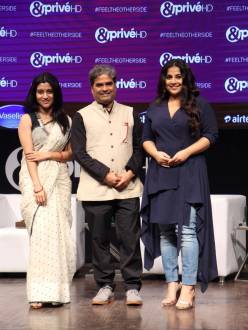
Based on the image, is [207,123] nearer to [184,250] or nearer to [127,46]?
[184,250]

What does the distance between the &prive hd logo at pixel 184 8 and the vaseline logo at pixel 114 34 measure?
0.83 feet

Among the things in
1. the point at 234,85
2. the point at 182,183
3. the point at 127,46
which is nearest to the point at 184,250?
the point at 182,183

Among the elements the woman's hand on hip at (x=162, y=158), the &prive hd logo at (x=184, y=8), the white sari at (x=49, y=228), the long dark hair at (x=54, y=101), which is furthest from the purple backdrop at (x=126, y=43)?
the woman's hand on hip at (x=162, y=158)

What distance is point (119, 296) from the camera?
561 cm

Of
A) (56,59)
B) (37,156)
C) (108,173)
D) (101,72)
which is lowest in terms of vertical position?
(108,173)

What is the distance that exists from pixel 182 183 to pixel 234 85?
1.97 metres

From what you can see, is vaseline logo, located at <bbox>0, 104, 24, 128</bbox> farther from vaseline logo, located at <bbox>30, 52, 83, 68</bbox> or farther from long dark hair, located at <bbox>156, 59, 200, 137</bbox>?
long dark hair, located at <bbox>156, 59, 200, 137</bbox>

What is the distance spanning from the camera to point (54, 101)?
5.35 meters

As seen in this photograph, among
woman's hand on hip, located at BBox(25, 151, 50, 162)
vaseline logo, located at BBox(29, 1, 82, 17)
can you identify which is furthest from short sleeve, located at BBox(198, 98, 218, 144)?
vaseline logo, located at BBox(29, 1, 82, 17)

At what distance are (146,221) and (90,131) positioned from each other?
25.8 inches

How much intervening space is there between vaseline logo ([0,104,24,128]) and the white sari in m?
1.71

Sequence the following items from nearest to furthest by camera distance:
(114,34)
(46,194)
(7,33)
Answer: (46,194), (114,34), (7,33)

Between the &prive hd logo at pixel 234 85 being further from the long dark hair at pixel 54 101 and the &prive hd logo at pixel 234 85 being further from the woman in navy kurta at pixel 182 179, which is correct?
the long dark hair at pixel 54 101

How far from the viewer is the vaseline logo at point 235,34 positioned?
6.84m
